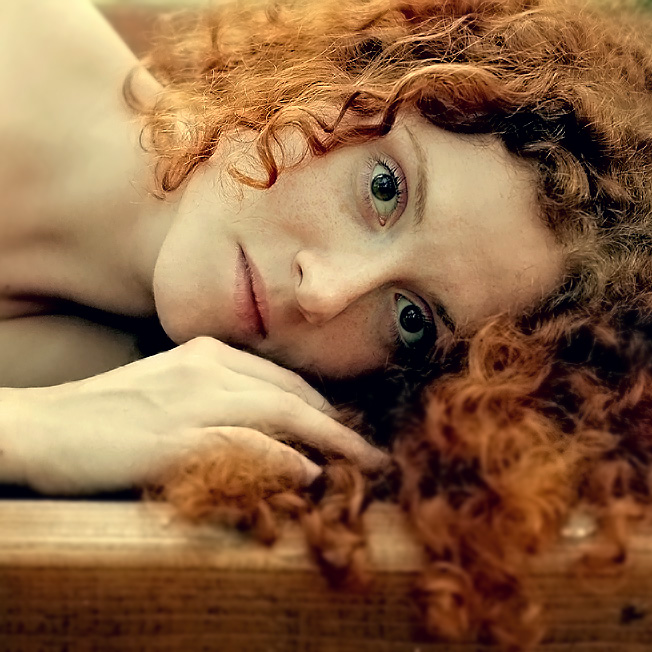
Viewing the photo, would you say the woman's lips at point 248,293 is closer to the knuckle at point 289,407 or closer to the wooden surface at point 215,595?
the knuckle at point 289,407

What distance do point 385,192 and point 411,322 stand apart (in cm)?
15

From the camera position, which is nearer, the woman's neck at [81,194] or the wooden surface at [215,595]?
the wooden surface at [215,595]

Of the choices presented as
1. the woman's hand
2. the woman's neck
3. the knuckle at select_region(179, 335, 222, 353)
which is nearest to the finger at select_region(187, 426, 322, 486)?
the woman's hand

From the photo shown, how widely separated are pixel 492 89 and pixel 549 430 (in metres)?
0.40

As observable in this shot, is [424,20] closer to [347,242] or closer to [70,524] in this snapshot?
[347,242]

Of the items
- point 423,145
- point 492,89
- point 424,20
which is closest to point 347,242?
point 423,145

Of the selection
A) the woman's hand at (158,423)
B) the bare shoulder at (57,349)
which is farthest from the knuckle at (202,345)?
the bare shoulder at (57,349)

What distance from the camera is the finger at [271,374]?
2.41ft

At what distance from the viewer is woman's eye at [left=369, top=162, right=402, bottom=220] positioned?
0.79 m

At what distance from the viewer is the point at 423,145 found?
794mm

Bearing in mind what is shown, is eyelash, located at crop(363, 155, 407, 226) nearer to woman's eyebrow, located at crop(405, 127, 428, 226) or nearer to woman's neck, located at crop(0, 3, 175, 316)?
woman's eyebrow, located at crop(405, 127, 428, 226)

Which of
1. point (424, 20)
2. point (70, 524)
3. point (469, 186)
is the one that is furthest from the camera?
point (424, 20)

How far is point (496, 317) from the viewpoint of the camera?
0.79 meters

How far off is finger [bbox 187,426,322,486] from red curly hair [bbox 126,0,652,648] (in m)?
0.01
